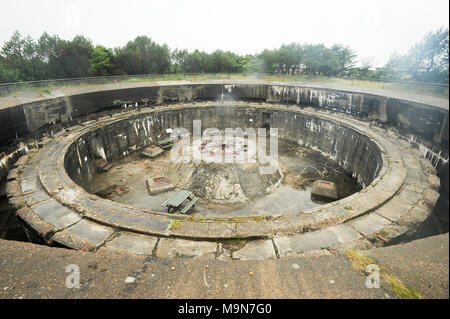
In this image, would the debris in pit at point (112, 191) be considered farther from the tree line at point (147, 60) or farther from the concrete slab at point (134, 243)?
the tree line at point (147, 60)

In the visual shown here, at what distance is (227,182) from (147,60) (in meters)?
30.9

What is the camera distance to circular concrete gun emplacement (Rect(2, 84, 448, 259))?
6.67 metres

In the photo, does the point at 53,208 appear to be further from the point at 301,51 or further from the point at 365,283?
the point at 301,51

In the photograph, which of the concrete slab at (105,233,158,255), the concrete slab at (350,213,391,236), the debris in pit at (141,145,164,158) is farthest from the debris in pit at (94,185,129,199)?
the concrete slab at (350,213,391,236)

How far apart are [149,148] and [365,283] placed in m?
18.1

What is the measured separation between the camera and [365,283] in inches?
166

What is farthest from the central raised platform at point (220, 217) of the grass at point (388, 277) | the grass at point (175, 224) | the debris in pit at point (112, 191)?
the grass at point (388, 277)

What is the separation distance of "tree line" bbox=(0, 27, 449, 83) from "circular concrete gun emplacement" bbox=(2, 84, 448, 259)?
33.7ft

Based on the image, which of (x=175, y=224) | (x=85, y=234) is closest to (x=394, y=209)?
(x=175, y=224)

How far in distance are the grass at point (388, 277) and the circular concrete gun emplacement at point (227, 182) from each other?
127 centimetres

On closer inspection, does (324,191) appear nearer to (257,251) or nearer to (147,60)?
(257,251)

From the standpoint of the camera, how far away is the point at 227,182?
14.4m

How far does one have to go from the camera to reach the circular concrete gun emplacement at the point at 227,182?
6.67 m

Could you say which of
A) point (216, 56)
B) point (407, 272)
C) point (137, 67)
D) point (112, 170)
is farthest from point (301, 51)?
point (407, 272)
